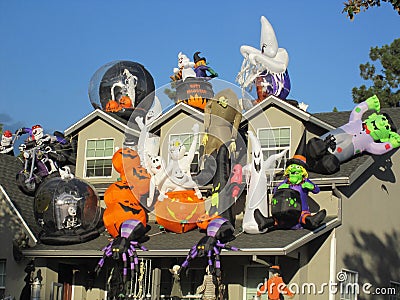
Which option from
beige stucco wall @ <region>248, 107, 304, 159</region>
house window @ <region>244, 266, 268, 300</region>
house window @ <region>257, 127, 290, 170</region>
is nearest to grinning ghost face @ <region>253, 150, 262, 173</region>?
house window @ <region>257, 127, 290, 170</region>

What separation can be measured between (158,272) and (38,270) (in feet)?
10.7

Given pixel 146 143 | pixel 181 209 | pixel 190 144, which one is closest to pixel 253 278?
pixel 181 209

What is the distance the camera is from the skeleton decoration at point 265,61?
21.1 meters

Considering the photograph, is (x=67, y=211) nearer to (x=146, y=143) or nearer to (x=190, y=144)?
(x=146, y=143)

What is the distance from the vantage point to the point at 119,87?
76.8 feet

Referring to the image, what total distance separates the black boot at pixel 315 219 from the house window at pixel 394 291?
12.6 feet

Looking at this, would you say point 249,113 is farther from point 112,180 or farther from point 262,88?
point 112,180

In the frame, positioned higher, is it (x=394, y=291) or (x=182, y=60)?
(x=182, y=60)

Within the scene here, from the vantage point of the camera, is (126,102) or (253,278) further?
(126,102)

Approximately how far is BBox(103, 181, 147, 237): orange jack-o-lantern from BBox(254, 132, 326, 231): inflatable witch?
9.72 ft

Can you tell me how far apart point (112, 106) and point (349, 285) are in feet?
28.1

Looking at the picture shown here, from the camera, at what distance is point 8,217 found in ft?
71.3

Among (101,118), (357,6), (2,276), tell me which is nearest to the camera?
(357,6)

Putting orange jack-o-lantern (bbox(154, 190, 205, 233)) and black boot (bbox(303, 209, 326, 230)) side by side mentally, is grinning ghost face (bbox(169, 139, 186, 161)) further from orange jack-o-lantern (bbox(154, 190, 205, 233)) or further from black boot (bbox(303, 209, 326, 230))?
black boot (bbox(303, 209, 326, 230))
